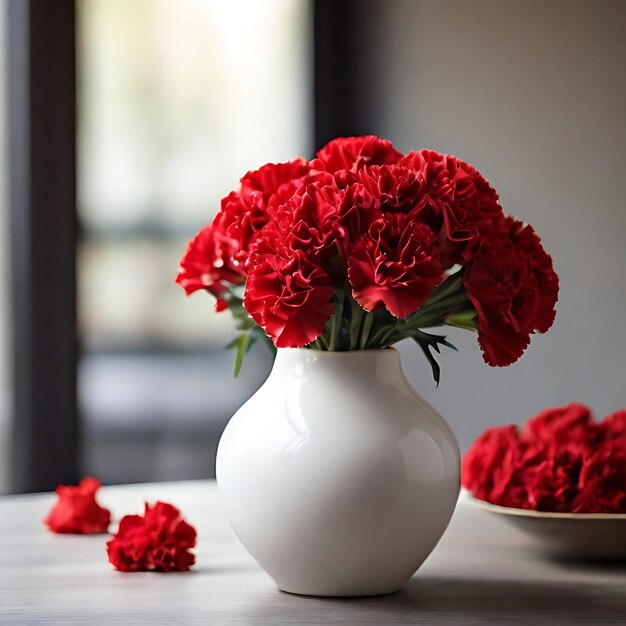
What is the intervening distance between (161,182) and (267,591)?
2098 millimetres

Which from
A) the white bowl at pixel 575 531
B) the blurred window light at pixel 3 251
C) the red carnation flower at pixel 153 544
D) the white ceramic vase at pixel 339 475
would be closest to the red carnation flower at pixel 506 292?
the white ceramic vase at pixel 339 475

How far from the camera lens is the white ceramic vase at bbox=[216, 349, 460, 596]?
0.86m

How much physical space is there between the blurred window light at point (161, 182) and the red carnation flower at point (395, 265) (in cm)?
211

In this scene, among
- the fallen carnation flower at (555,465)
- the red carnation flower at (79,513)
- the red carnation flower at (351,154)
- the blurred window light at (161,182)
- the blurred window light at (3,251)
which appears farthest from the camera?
the blurred window light at (161,182)

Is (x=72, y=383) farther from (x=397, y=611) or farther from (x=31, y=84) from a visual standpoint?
(x=397, y=611)

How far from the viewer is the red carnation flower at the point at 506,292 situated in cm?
85

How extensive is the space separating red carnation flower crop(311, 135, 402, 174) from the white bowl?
1.29 ft

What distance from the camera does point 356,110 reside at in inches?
121

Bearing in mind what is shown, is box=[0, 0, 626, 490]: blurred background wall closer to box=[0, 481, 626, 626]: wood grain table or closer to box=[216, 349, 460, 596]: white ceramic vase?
box=[0, 481, 626, 626]: wood grain table

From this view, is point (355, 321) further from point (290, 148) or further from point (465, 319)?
point (290, 148)

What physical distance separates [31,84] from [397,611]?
2.19 metres

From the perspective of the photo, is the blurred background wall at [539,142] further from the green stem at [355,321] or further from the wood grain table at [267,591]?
the green stem at [355,321]

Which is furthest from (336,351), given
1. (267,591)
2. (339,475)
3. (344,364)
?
(267,591)

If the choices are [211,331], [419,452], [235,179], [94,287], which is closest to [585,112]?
[235,179]
